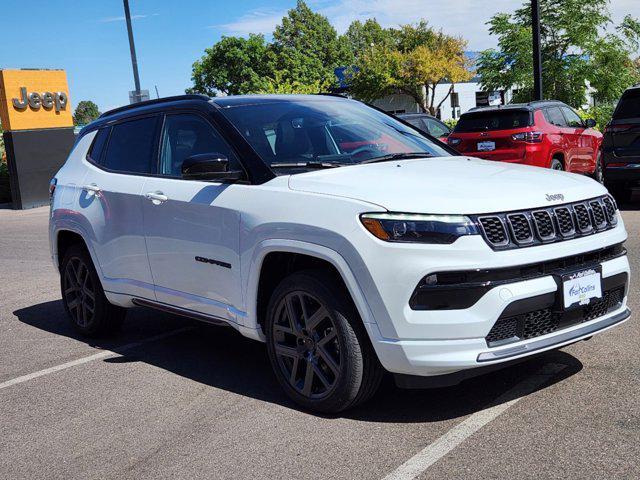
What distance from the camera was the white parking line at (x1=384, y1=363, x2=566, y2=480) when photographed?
3602mm

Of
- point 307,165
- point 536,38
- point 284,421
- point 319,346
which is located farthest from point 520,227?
point 536,38

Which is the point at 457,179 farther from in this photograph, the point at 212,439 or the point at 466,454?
the point at 212,439

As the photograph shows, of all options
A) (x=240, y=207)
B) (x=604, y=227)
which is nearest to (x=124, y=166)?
(x=240, y=207)

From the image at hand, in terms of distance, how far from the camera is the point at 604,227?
4383 mm

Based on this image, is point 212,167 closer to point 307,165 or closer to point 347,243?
point 307,165

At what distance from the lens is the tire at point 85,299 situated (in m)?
6.30

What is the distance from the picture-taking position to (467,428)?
4.02m

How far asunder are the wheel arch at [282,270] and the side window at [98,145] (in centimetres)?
235

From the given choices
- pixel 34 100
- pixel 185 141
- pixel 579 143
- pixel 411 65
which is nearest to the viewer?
pixel 185 141

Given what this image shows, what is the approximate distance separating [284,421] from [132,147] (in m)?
2.62

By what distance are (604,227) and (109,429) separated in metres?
2.98

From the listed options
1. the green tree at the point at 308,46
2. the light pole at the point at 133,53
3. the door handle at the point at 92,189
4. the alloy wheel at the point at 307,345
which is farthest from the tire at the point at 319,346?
the green tree at the point at 308,46

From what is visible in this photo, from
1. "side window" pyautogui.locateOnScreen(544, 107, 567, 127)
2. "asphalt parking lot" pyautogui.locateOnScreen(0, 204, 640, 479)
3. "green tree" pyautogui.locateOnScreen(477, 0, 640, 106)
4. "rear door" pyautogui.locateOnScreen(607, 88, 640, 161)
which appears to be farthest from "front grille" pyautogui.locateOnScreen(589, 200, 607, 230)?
"green tree" pyautogui.locateOnScreen(477, 0, 640, 106)

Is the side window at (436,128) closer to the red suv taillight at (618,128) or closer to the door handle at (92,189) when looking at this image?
the red suv taillight at (618,128)
